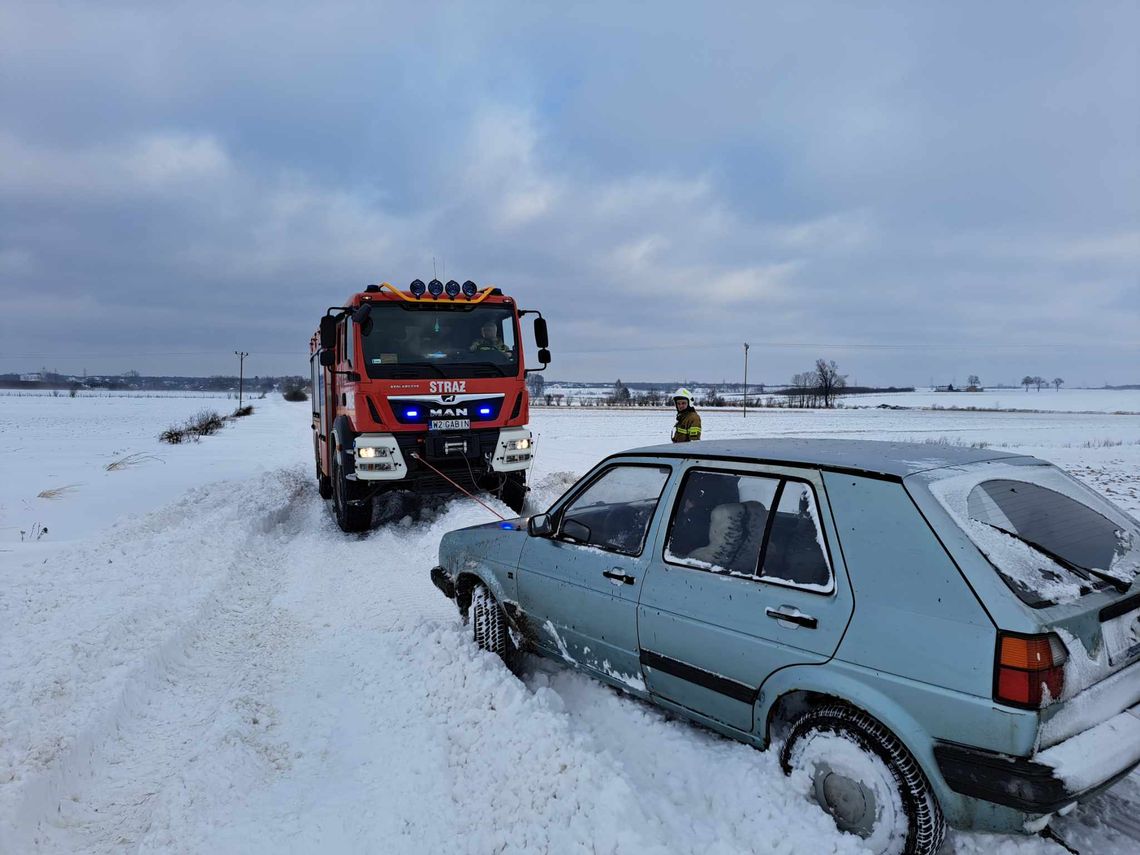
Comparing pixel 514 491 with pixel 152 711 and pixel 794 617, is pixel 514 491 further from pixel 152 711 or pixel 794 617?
pixel 794 617

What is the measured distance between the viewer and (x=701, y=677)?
300cm

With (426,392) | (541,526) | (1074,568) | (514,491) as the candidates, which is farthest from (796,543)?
(514,491)

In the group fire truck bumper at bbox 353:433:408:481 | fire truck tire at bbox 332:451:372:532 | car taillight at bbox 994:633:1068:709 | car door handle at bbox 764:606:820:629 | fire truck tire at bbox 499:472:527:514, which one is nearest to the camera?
car taillight at bbox 994:633:1068:709

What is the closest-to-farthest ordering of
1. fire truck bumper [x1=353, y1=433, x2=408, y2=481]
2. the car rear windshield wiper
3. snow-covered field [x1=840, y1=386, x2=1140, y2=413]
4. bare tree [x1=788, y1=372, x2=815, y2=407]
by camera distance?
1. the car rear windshield wiper
2. fire truck bumper [x1=353, y1=433, x2=408, y2=481]
3. snow-covered field [x1=840, y1=386, x2=1140, y2=413]
4. bare tree [x1=788, y1=372, x2=815, y2=407]

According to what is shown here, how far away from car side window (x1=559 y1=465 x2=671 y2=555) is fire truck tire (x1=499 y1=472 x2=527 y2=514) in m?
5.18

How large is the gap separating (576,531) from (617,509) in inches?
16.9

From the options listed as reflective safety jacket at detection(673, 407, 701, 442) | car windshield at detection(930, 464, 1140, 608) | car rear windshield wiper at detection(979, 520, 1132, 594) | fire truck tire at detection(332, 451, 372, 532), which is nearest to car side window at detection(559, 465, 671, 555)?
car windshield at detection(930, 464, 1140, 608)

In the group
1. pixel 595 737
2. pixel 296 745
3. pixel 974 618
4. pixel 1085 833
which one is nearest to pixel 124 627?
pixel 296 745

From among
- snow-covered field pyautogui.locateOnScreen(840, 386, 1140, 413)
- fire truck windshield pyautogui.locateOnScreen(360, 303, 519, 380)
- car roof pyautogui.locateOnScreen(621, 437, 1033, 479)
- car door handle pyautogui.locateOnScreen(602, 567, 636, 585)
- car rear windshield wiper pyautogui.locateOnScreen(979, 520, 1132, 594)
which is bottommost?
snow-covered field pyautogui.locateOnScreen(840, 386, 1140, 413)

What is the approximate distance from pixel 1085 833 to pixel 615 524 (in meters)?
2.52

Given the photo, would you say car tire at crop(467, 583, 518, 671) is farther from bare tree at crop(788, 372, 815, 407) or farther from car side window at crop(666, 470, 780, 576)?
bare tree at crop(788, 372, 815, 407)

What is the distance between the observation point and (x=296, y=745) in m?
3.52

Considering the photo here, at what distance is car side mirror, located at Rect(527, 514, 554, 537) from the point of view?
13.0 feet

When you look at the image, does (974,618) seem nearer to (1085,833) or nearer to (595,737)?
(1085,833)
